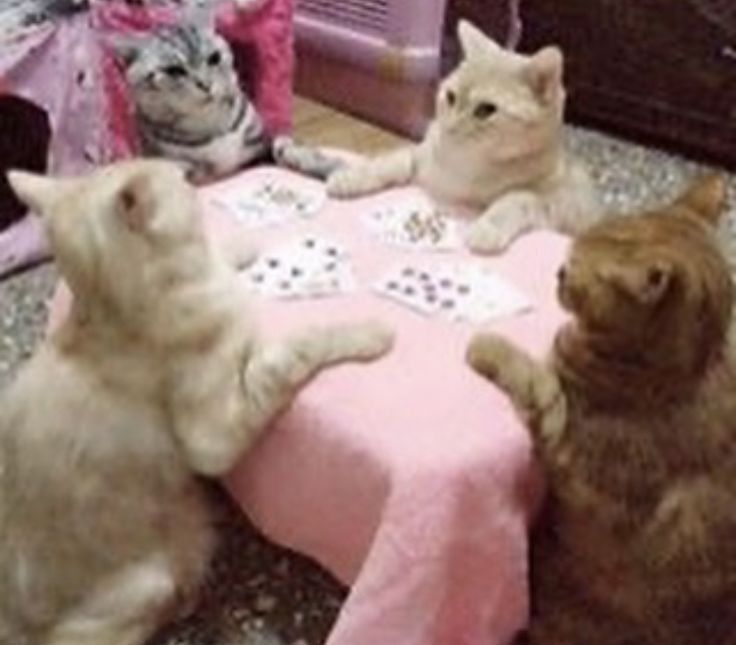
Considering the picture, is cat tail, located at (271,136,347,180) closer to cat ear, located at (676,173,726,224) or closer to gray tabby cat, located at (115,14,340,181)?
gray tabby cat, located at (115,14,340,181)

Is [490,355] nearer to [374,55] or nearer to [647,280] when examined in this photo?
[647,280]

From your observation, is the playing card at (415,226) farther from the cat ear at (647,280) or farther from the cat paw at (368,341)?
the cat ear at (647,280)

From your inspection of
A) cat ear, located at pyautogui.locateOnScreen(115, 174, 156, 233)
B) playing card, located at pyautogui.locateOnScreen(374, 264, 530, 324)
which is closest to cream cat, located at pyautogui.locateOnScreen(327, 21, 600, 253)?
playing card, located at pyautogui.locateOnScreen(374, 264, 530, 324)

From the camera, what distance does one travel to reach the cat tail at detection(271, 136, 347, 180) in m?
2.15

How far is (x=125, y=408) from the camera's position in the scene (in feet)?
5.45

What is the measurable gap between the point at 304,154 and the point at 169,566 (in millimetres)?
786

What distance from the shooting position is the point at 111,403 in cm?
166

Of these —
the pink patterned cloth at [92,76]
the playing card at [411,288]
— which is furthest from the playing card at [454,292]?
the pink patterned cloth at [92,76]

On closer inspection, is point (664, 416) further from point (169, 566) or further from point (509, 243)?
point (169, 566)

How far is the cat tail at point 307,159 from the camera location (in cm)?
215

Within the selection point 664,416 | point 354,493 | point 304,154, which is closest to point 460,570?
point 354,493

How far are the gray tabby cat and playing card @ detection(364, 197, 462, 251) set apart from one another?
274 millimetres

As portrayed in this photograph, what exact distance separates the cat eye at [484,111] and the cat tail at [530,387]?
48 cm

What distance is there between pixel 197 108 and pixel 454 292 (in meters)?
0.75
